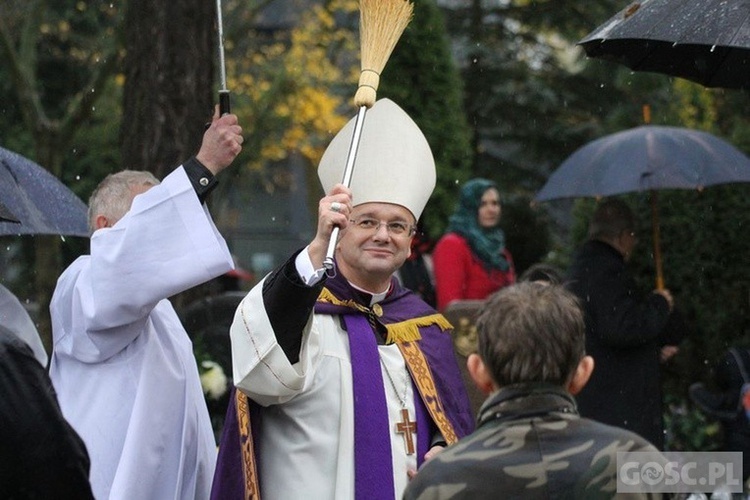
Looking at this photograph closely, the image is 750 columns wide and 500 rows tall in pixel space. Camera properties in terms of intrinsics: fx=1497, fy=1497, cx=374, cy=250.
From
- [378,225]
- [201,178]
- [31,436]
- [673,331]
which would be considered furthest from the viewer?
[673,331]

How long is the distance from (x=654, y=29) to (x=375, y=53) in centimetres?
132

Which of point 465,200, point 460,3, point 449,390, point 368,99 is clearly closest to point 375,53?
point 368,99

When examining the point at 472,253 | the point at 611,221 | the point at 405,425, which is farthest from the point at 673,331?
the point at 405,425

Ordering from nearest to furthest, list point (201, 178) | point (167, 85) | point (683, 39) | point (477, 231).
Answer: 1. point (201, 178)
2. point (683, 39)
3. point (167, 85)
4. point (477, 231)

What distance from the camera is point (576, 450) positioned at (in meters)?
3.14

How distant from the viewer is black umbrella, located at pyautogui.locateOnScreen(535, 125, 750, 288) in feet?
28.2

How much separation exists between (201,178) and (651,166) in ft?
14.4

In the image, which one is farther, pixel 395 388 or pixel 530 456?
pixel 395 388

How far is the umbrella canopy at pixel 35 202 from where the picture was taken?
5746 millimetres

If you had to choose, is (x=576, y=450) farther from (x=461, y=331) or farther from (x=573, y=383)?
(x=461, y=331)

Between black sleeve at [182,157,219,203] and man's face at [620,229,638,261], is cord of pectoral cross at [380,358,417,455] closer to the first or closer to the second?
black sleeve at [182,157,219,203]

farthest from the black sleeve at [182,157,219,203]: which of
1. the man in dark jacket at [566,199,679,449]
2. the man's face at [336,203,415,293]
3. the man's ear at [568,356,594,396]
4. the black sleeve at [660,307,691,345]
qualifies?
the black sleeve at [660,307,691,345]

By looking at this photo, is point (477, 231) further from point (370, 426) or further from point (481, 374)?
point (481, 374)
